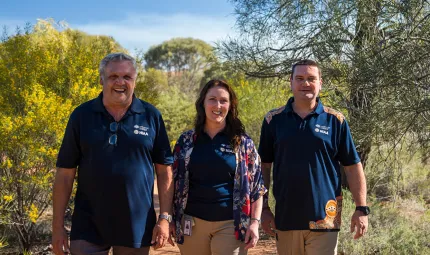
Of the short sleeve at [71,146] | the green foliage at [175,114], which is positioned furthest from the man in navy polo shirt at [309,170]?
the green foliage at [175,114]

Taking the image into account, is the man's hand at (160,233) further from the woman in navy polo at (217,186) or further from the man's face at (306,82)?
the man's face at (306,82)

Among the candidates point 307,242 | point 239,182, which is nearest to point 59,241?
point 239,182

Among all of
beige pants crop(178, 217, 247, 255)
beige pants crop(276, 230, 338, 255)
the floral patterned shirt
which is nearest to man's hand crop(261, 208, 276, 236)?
beige pants crop(276, 230, 338, 255)

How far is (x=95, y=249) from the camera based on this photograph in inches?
120

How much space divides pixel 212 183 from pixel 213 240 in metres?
0.36

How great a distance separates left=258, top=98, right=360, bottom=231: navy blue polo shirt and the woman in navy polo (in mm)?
179

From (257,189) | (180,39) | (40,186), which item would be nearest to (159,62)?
(180,39)

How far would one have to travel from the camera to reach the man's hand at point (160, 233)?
10.2ft

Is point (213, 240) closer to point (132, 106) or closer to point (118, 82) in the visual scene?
point (132, 106)

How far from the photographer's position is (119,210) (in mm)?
3043

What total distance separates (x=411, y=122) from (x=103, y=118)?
10.6 ft

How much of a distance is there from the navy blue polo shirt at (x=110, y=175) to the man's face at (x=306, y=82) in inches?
40.5

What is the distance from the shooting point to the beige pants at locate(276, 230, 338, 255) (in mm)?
3275

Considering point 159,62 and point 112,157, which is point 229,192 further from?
point 159,62
